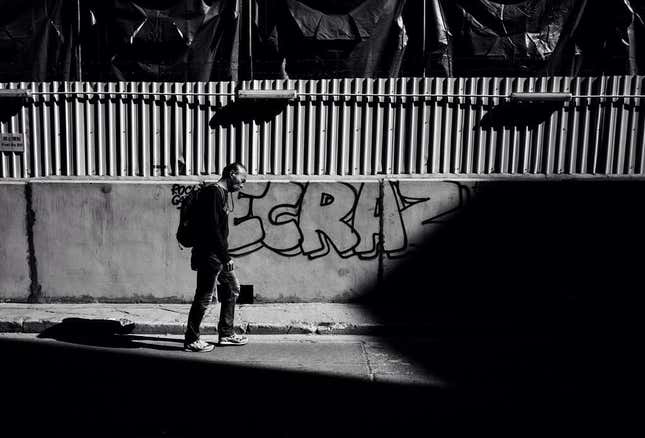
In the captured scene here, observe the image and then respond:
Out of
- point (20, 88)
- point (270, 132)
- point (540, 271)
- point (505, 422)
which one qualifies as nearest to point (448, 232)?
point (540, 271)

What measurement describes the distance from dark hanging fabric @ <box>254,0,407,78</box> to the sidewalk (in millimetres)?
3146

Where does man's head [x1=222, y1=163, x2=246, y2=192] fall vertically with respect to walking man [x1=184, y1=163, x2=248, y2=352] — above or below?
above

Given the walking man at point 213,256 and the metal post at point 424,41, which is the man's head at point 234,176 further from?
the metal post at point 424,41

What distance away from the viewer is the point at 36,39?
304 inches

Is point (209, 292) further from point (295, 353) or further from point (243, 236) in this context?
point (243, 236)

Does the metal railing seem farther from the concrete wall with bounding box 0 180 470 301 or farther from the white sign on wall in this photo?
the concrete wall with bounding box 0 180 470 301

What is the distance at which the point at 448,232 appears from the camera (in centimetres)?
744

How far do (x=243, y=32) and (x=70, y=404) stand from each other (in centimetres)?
520

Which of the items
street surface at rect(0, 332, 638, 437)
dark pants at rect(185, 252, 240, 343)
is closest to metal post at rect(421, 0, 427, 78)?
street surface at rect(0, 332, 638, 437)

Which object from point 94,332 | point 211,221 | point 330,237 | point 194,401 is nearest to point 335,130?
point 330,237

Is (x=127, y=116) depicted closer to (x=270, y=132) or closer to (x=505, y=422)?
(x=270, y=132)

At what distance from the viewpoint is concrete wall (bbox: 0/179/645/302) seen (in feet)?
24.0

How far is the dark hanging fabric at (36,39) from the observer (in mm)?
7707

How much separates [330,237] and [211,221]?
7.11 ft
